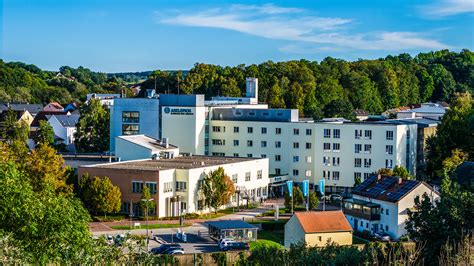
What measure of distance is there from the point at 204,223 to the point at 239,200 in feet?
20.8

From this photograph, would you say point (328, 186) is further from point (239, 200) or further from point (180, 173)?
point (180, 173)

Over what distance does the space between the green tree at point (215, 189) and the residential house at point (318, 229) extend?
6930 millimetres

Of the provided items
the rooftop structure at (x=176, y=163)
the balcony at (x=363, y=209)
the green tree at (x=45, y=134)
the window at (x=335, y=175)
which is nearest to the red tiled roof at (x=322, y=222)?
A: the balcony at (x=363, y=209)

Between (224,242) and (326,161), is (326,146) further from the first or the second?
(224,242)

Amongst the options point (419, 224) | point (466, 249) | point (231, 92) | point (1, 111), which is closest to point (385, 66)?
point (231, 92)

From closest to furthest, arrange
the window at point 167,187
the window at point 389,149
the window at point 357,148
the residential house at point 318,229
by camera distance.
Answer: the residential house at point 318,229
the window at point 167,187
the window at point 389,149
the window at point 357,148

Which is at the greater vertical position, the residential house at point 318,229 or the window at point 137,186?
the window at point 137,186

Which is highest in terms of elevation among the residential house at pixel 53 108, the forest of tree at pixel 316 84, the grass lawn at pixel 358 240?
the forest of tree at pixel 316 84

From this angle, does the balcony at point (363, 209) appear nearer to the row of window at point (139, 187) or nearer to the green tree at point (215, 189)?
the green tree at point (215, 189)

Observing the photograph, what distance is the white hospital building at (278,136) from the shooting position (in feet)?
124

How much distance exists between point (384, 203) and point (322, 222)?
443 cm

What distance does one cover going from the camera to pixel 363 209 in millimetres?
28234

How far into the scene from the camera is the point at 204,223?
2809 centimetres

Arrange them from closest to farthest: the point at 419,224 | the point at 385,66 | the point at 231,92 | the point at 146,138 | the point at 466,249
A: the point at 466,249
the point at 419,224
the point at 146,138
the point at 231,92
the point at 385,66
